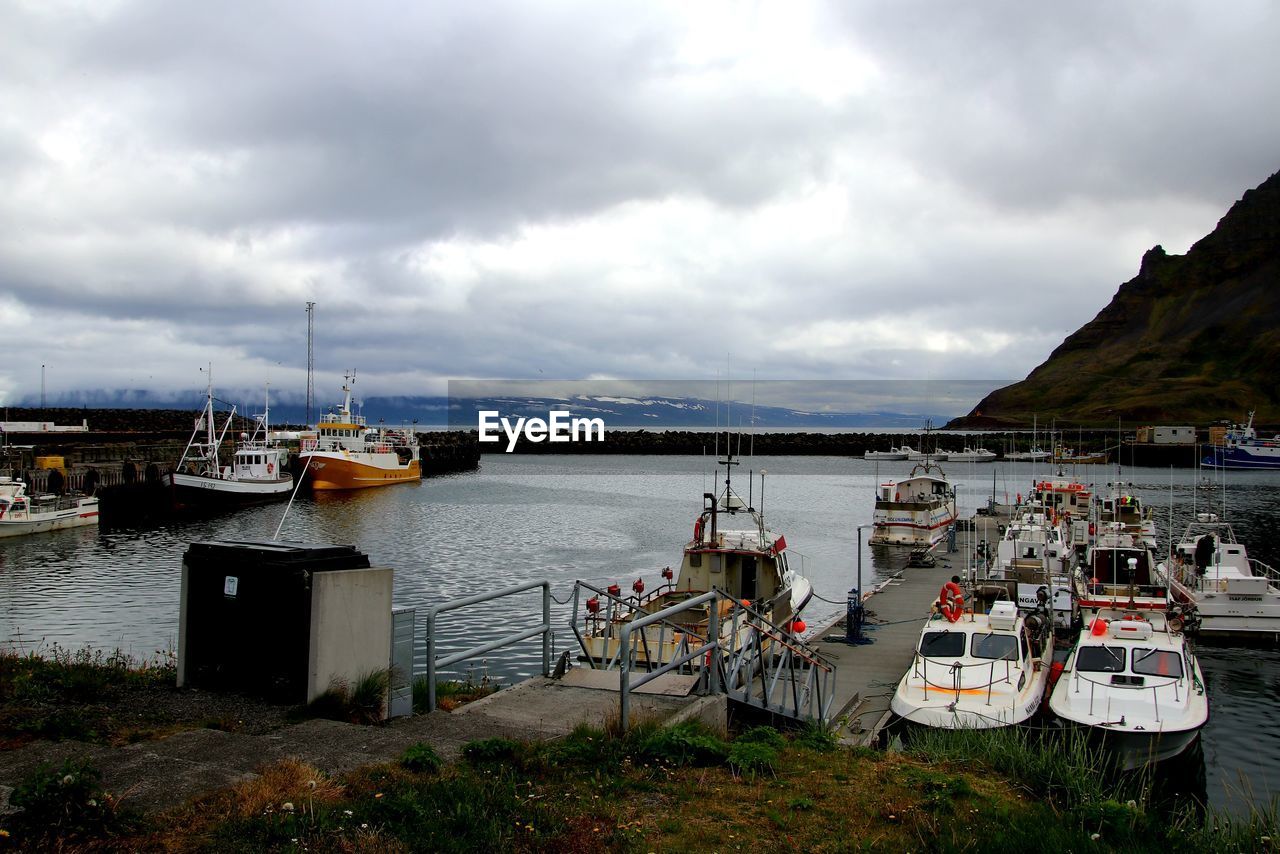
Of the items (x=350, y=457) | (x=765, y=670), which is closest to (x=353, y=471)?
(x=350, y=457)

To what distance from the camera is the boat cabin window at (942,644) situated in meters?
18.9

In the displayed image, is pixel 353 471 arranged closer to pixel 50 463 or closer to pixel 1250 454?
pixel 50 463

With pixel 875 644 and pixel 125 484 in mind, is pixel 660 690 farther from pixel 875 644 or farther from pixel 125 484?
pixel 125 484

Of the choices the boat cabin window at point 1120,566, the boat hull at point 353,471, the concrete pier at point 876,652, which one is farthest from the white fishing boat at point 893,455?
the boat cabin window at point 1120,566

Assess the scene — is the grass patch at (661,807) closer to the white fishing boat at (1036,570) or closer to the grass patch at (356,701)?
the grass patch at (356,701)

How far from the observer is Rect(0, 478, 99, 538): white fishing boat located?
47.3 metres

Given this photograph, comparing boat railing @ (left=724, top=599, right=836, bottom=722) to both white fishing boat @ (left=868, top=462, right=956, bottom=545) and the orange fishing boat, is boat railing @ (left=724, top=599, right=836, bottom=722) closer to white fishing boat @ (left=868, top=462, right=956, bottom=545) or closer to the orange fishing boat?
white fishing boat @ (left=868, top=462, right=956, bottom=545)

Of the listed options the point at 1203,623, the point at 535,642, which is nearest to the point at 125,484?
the point at 535,642

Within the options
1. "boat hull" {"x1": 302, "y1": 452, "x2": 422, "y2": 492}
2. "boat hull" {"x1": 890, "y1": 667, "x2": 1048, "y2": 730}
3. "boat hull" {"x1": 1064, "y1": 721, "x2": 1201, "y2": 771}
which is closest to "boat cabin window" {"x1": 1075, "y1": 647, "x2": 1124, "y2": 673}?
"boat hull" {"x1": 890, "y1": 667, "x2": 1048, "y2": 730}

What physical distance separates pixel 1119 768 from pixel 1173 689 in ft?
7.79

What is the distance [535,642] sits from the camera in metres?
27.7

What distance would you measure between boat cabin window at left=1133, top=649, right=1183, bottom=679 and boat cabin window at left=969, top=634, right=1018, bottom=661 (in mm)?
2163

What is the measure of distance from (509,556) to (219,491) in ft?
104

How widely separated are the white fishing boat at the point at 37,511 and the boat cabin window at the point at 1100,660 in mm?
48757
